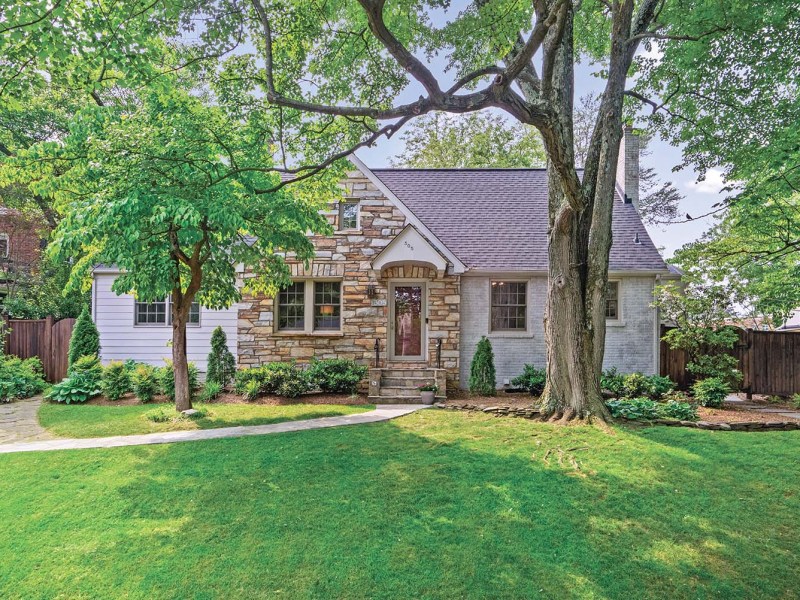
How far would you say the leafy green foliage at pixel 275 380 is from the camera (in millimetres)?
9344

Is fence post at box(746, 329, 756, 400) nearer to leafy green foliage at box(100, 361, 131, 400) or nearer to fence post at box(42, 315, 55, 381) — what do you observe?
leafy green foliage at box(100, 361, 131, 400)

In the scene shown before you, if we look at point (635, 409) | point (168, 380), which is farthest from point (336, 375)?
point (635, 409)

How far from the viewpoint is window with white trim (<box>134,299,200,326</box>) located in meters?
11.5

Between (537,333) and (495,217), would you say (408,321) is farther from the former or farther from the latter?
(495,217)

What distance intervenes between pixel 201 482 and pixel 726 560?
16.5ft

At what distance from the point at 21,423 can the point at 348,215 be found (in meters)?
7.82

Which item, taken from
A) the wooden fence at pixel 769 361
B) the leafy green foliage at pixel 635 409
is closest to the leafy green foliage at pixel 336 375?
the leafy green foliage at pixel 635 409

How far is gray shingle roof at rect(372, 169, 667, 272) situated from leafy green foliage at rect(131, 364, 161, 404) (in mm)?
7899

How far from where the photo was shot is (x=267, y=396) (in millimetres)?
9445

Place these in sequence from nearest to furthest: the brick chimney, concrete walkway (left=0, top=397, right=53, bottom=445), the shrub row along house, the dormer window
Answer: concrete walkway (left=0, top=397, right=53, bottom=445) → the shrub row along house → the dormer window → the brick chimney

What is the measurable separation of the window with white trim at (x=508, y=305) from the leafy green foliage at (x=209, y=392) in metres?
7.05

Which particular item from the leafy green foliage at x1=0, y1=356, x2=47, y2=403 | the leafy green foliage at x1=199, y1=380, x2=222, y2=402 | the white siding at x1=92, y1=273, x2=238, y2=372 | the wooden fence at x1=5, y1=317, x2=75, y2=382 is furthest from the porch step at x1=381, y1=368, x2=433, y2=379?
the wooden fence at x1=5, y1=317, x2=75, y2=382

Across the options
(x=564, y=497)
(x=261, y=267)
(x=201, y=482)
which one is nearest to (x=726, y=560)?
(x=564, y=497)

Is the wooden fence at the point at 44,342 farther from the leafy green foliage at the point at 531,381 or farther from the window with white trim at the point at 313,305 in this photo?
the leafy green foliage at the point at 531,381
